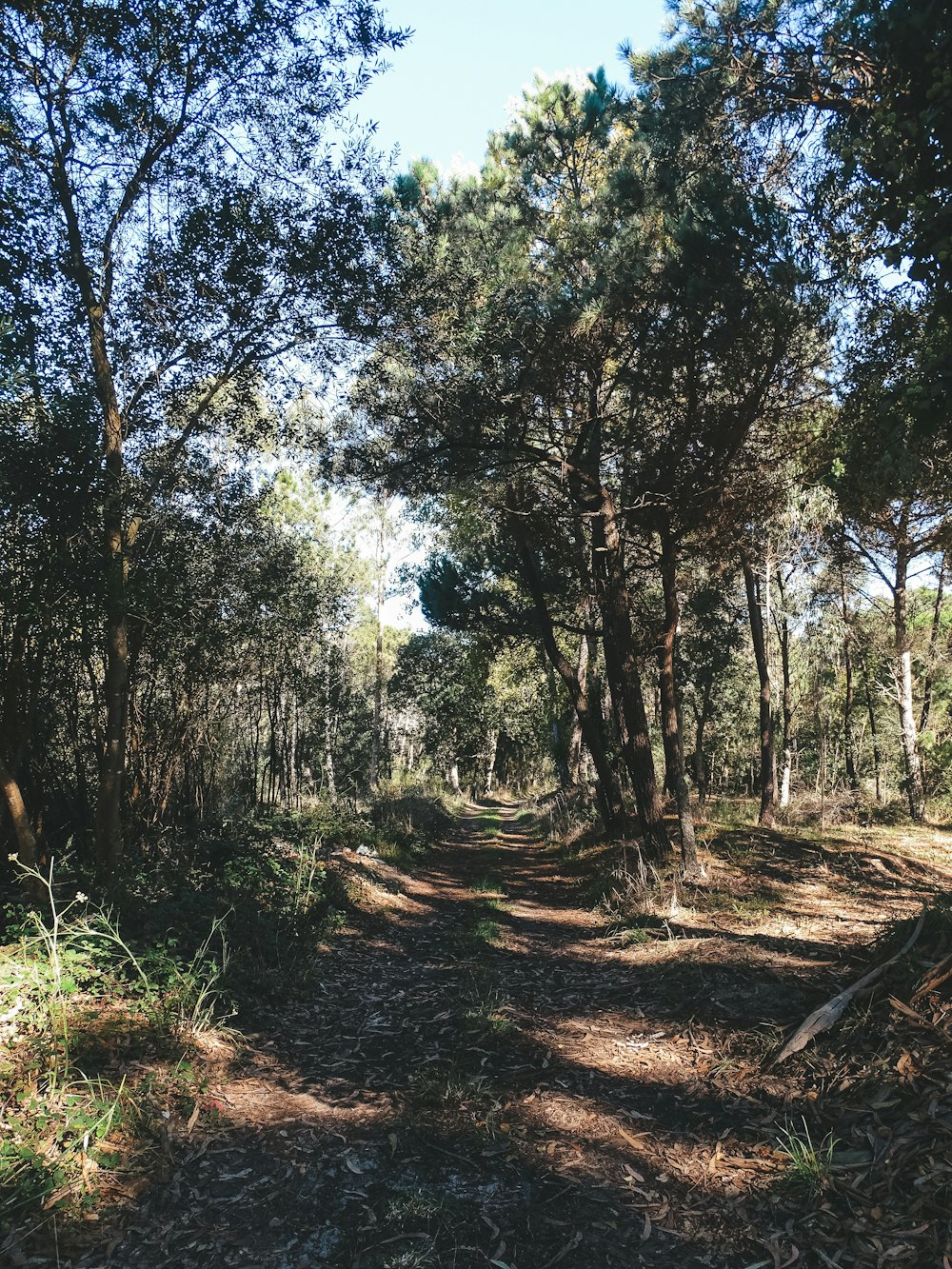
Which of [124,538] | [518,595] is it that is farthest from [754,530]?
[124,538]

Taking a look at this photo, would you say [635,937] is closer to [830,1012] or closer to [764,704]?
[830,1012]

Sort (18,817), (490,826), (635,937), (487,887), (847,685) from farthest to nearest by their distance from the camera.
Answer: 1. (490,826)
2. (847,685)
3. (487,887)
4. (635,937)
5. (18,817)

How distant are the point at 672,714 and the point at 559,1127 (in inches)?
265

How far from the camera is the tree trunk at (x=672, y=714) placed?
8281mm

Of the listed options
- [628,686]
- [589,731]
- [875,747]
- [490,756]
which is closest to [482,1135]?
[628,686]

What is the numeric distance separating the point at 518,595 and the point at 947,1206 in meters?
14.4

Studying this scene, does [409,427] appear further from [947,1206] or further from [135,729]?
[947,1206]

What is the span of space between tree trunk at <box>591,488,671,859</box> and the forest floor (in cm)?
274

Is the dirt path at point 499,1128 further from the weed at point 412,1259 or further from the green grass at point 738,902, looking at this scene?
the green grass at point 738,902

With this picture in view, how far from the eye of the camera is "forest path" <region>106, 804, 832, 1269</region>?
281cm

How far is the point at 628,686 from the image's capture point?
9.33 meters

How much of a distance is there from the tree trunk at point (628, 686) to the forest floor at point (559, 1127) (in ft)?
8.99

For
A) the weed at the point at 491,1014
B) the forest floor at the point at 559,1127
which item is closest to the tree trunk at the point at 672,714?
the forest floor at the point at 559,1127

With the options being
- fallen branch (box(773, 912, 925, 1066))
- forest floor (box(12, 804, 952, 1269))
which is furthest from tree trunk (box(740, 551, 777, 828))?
fallen branch (box(773, 912, 925, 1066))
